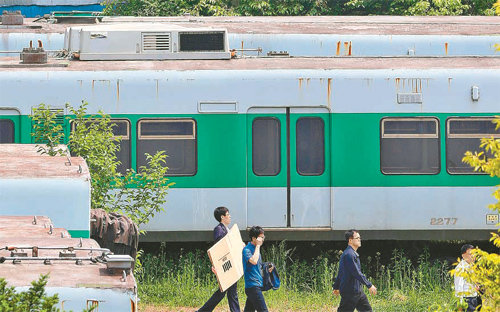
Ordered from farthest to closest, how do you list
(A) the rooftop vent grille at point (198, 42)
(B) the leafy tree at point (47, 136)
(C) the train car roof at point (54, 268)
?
1. (A) the rooftop vent grille at point (198, 42)
2. (B) the leafy tree at point (47, 136)
3. (C) the train car roof at point (54, 268)

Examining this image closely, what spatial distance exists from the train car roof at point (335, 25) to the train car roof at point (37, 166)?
22.0ft

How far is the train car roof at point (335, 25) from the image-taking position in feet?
63.8

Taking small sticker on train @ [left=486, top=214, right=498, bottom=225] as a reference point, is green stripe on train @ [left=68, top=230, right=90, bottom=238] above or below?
above

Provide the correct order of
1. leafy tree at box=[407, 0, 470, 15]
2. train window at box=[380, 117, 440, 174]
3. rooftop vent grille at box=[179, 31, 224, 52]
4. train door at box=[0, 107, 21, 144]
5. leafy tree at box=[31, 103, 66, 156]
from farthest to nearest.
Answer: leafy tree at box=[407, 0, 470, 15] < rooftop vent grille at box=[179, 31, 224, 52] < train window at box=[380, 117, 440, 174] < train door at box=[0, 107, 21, 144] < leafy tree at box=[31, 103, 66, 156]

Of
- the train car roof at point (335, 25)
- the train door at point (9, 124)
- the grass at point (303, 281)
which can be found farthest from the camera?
the train car roof at point (335, 25)

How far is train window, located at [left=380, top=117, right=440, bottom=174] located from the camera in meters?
16.9

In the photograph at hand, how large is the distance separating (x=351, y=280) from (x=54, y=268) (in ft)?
20.1

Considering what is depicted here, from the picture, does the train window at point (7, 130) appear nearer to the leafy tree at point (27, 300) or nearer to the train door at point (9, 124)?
the train door at point (9, 124)

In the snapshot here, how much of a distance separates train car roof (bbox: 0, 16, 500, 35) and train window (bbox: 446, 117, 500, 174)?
2.77 metres

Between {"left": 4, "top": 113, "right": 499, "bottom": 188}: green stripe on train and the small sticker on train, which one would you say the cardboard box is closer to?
{"left": 4, "top": 113, "right": 499, "bottom": 188}: green stripe on train

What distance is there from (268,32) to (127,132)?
361 centimetres

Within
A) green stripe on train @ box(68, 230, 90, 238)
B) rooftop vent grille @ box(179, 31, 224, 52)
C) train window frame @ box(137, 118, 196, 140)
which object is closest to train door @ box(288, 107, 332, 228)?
train window frame @ box(137, 118, 196, 140)

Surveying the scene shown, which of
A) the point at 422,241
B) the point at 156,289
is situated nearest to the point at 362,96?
the point at 422,241

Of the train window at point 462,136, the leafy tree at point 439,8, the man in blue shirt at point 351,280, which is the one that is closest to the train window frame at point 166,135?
the train window at point 462,136
